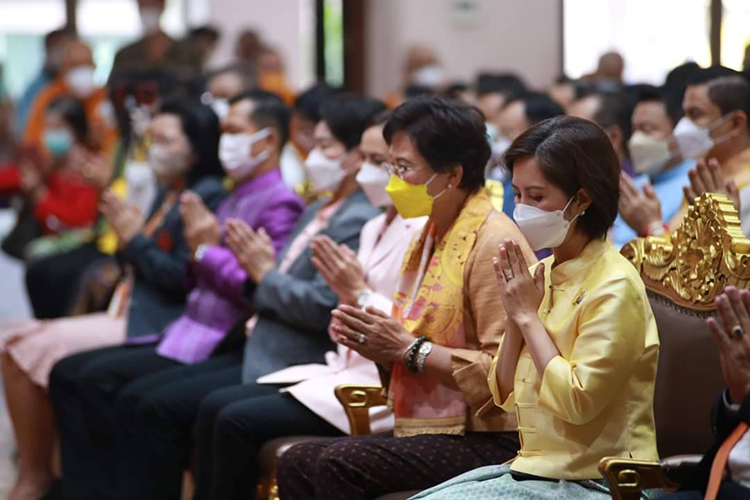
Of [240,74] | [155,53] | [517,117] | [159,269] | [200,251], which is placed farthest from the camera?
[155,53]

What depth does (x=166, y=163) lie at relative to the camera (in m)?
4.45

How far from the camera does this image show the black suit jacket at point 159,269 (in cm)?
417

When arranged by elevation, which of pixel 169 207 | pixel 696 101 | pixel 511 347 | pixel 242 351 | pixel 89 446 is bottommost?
pixel 89 446

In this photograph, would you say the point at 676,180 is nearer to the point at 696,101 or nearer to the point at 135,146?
the point at 696,101

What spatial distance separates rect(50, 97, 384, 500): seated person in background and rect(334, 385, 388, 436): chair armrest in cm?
40

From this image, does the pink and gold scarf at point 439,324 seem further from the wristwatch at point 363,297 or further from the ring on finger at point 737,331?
the ring on finger at point 737,331

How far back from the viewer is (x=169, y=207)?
4.50 m

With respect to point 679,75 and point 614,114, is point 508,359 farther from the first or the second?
point 679,75

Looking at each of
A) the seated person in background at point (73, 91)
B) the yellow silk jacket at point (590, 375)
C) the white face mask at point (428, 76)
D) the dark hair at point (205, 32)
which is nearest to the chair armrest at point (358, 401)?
the yellow silk jacket at point (590, 375)

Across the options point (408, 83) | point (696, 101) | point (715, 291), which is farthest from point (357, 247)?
point (408, 83)

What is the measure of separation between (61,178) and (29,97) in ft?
9.33

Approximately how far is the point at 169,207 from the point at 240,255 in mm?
998

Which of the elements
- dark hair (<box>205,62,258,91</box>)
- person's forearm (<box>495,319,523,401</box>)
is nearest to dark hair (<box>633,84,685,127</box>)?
person's forearm (<box>495,319,523,401</box>)

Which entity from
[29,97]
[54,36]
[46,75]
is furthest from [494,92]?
[54,36]
